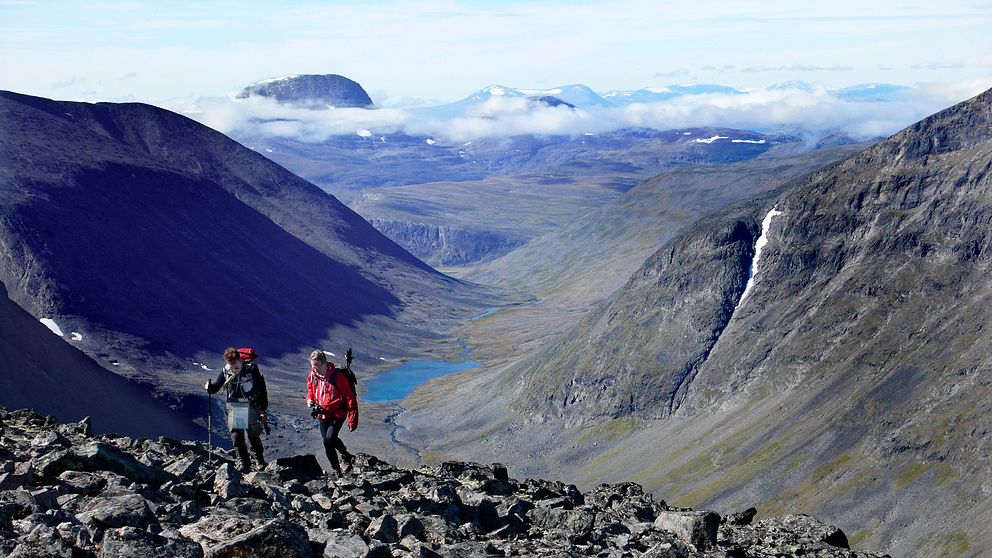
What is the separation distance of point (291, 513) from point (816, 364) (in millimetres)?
119309

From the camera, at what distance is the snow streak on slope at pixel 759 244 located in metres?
161

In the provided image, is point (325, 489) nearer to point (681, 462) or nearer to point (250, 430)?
point (250, 430)

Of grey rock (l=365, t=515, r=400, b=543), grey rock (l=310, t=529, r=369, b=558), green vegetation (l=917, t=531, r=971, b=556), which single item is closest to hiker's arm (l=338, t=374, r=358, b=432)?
grey rock (l=365, t=515, r=400, b=543)

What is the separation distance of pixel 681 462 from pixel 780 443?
11429 millimetres

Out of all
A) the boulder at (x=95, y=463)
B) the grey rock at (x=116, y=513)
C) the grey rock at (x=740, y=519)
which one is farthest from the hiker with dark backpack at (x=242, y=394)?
the grey rock at (x=740, y=519)

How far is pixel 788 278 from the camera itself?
153875mm

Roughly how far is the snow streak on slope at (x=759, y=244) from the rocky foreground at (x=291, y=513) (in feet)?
425

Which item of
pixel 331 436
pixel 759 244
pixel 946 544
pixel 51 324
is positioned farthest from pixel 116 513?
pixel 51 324

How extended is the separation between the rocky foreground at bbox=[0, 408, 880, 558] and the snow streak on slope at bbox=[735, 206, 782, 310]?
12952cm

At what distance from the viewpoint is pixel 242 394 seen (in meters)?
28.1

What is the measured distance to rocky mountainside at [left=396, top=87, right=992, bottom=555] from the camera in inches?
4291

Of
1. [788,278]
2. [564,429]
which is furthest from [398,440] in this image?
[788,278]

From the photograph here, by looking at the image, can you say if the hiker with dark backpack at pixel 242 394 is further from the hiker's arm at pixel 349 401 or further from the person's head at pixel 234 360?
the hiker's arm at pixel 349 401

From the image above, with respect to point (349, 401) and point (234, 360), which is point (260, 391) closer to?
point (234, 360)
